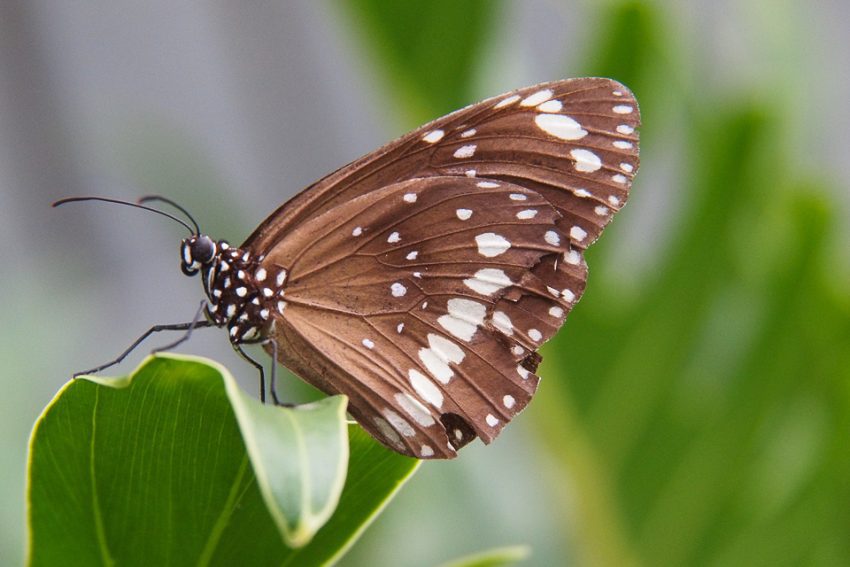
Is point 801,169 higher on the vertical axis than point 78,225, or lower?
higher

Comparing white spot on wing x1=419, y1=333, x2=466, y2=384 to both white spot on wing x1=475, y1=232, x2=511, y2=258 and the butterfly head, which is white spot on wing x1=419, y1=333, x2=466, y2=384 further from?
the butterfly head

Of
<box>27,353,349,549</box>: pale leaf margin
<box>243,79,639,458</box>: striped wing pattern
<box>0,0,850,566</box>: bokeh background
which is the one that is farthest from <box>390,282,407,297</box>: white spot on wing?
<box>0,0,850,566</box>: bokeh background

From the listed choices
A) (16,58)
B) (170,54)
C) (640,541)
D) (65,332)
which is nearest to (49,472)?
(640,541)

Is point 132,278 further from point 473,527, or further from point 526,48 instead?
point 473,527

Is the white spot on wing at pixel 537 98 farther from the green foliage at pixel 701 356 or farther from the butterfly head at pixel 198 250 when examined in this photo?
the green foliage at pixel 701 356

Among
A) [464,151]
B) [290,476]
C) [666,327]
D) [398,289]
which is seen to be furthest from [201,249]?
[666,327]

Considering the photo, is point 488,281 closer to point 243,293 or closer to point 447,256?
point 447,256

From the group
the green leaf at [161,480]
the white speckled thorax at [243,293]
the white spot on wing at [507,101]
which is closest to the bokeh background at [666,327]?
the white spot on wing at [507,101]
